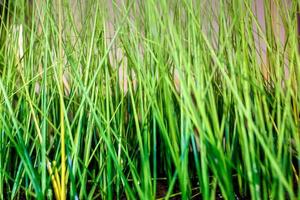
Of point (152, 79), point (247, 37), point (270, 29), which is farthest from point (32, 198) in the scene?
point (270, 29)

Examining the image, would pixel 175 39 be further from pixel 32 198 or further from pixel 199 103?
pixel 32 198

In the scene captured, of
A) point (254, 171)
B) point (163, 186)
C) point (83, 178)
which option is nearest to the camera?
point (254, 171)

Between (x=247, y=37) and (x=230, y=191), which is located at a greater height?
(x=247, y=37)

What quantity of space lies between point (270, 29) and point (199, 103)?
0.36 meters

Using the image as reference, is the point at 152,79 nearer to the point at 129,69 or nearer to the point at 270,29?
the point at 129,69

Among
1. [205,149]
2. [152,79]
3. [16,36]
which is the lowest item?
[205,149]

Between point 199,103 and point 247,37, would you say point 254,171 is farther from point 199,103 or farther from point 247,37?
point 247,37

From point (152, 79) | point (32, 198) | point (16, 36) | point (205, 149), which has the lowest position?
point (32, 198)

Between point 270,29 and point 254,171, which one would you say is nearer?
point 254,171

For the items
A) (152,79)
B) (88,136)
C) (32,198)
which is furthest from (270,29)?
(32,198)

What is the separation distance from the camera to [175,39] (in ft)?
1.42

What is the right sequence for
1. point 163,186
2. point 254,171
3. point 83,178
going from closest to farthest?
1. point 254,171
2. point 83,178
3. point 163,186

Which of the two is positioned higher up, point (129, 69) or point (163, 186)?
point (129, 69)

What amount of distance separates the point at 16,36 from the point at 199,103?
44 centimetres
